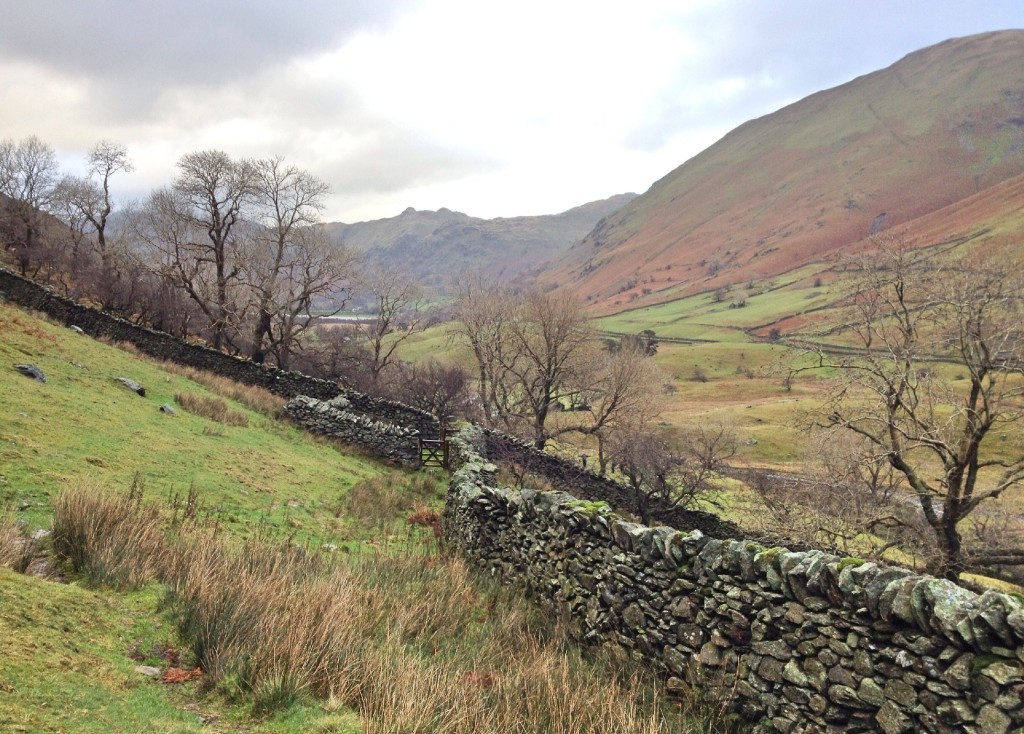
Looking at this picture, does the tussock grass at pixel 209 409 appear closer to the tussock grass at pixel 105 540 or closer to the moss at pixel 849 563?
the tussock grass at pixel 105 540

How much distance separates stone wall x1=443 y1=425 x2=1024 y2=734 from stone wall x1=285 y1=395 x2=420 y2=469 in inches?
530

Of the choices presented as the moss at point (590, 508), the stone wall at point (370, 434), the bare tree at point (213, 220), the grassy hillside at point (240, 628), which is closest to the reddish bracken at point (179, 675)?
the grassy hillside at point (240, 628)

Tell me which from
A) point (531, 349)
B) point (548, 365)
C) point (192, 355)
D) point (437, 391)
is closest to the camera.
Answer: point (192, 355)

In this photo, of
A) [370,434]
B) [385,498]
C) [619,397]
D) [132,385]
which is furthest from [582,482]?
[132,385]

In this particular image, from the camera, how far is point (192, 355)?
90.2 feet

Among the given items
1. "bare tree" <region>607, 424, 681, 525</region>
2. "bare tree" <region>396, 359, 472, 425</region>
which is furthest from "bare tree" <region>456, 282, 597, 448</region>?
"bare tree" <region>607, 424, 681, 525</region>

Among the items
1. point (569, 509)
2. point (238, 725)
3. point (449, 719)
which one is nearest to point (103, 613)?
point (238, 725)

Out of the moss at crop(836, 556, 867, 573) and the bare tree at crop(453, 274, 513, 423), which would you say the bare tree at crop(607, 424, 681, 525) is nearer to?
the bare tree at crop(453, 274, 513, 423)

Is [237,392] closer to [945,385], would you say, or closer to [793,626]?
[793,626]

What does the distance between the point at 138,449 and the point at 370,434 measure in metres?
10.2

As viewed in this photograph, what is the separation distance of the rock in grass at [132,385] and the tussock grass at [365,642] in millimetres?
11369

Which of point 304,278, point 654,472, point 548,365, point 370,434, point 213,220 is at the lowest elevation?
point 654,472

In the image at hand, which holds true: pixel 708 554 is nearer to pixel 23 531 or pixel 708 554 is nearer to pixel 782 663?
pixel 782 663

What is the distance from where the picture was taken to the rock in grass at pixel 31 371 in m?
13.8
